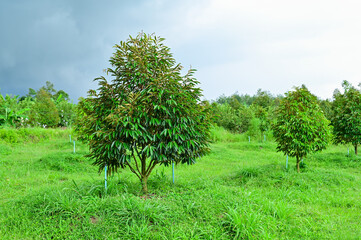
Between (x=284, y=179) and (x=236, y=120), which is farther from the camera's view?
(x=236, y=120)

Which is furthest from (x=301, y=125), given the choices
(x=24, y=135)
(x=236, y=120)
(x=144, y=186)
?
(x=236, y=120)

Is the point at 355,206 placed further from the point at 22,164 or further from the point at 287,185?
the point at 22,164

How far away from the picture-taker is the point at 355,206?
16.9 feet

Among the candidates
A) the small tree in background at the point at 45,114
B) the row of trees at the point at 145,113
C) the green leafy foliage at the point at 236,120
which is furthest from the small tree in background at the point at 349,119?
the small tree in background at the point at 45,114

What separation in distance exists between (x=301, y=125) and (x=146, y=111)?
196 inches

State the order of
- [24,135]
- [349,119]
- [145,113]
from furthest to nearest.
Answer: [24,135]
[349,119]
[145,113]

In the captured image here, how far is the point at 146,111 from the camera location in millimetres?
4344

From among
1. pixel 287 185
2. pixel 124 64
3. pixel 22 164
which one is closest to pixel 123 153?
pixel 124 64

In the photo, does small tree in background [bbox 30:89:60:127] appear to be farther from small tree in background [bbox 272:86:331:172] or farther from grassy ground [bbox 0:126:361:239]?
small tree in background [bbox 272:86:331:172]

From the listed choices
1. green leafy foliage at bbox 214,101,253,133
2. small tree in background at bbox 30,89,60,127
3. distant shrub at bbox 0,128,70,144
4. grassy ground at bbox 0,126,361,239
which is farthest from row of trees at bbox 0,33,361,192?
green leafy foliage at bbox 214,101,253,133

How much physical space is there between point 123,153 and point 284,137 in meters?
5.30

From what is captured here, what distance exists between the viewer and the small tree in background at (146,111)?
4.27 meters

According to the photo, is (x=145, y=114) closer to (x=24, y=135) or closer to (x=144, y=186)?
(x=144, y=186)

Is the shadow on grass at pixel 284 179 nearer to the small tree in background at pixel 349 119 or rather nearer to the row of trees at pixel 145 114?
the row of trees at pixel 145 114
